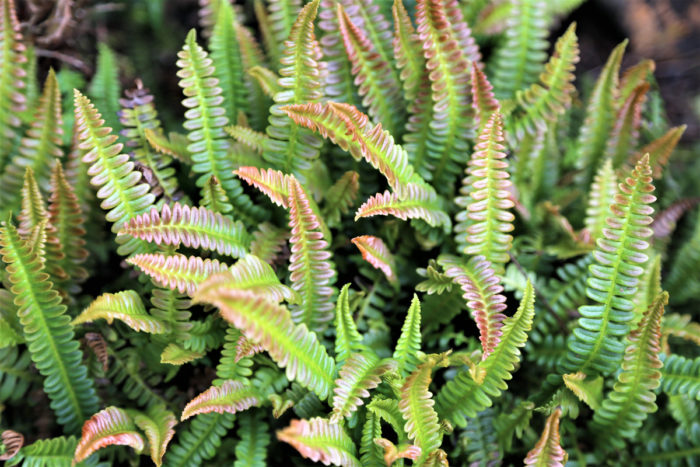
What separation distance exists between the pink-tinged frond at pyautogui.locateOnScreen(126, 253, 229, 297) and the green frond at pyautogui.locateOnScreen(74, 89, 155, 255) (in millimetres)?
203

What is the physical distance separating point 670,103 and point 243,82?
229 centimetres

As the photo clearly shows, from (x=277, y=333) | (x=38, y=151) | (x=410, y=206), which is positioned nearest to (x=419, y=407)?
(x=277, y=333)

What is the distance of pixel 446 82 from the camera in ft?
6.22

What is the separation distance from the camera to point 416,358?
170 cm

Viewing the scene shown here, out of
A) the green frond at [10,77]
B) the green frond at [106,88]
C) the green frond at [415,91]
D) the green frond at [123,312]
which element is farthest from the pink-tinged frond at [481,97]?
the green frond at [10,77]

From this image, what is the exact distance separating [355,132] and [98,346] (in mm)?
987

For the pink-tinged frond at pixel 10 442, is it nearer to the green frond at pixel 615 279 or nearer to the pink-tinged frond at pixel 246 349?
the pink-tinged frond at pixel 246 349

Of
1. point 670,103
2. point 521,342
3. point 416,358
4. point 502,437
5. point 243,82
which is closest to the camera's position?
point 521,342

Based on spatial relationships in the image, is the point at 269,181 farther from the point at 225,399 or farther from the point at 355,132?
the point at 225,399

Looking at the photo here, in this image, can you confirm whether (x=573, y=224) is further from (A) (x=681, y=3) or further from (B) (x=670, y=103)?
(A) (x=681, y=3)

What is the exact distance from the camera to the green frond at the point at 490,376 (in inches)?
62.0

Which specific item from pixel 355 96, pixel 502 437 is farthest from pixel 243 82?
pixel 502 437

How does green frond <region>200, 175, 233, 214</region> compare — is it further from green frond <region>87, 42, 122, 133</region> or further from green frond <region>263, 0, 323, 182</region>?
green frond <region>87, 42, 122, 133</region>

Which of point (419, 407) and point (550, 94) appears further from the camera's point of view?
point (550, 94)
